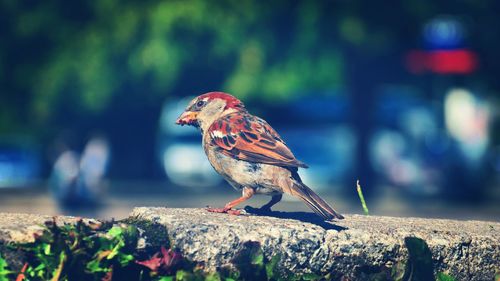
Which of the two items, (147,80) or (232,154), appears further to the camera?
(147,80)

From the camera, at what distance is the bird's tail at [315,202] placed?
4.46m

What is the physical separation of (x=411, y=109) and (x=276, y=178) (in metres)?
26.0

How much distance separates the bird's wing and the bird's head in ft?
0.16

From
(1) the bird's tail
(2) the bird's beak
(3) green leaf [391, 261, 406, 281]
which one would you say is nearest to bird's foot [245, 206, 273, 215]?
(1) the bird's tail

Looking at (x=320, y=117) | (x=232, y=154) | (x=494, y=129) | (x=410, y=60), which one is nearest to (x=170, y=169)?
(x=320, y=117)

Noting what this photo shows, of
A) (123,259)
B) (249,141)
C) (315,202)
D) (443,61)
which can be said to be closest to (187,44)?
(443,61)

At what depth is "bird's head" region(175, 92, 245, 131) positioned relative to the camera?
5.22 meters

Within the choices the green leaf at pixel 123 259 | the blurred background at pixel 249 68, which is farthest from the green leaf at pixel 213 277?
the blurred background at pixel 249 68

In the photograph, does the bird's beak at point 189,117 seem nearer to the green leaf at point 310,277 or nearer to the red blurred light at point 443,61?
the green leaf at point 310,277

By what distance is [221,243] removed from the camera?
12.6 feet

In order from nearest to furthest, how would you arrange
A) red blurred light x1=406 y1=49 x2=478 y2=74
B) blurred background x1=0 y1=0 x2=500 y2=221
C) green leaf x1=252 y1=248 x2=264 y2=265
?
green leaf x1=252 y1=248 x2=264 y2=265
blurred background x1=0 y1=0 x2=500 y2=221
red blurred light x1=406 y1=49 x2=478 y2=74

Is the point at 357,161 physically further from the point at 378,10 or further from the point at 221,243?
the point at 221,243

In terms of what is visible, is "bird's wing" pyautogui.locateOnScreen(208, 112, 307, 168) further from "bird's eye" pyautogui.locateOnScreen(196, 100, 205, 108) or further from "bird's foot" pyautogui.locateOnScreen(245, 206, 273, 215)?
"bird's foot" pyautogui.locateOnScreen(245, 206, 273, 215)

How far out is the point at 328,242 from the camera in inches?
157
